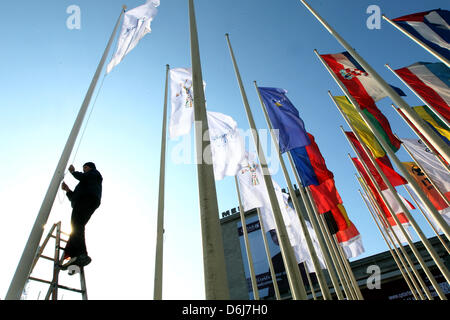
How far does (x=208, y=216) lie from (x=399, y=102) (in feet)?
17.2

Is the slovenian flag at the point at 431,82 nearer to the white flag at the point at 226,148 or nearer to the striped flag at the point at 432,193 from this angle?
the white flag at the point at 226,148

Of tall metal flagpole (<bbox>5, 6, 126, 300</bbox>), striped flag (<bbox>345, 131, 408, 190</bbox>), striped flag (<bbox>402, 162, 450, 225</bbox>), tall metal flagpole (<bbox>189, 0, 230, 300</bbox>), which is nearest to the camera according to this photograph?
tall metal flagpole (<bbox>189, 0, 230, 300</bbox>)

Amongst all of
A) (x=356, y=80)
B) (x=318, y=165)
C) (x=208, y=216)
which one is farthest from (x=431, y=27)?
(x=208, y=216)

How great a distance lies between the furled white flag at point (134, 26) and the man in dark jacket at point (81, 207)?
424cm

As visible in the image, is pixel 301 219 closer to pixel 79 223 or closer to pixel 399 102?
pixel 399 102

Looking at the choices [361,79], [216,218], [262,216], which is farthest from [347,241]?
[216,218]

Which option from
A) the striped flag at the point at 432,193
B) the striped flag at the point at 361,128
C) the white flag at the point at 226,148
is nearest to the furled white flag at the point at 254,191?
the white flag at the point at 226,148

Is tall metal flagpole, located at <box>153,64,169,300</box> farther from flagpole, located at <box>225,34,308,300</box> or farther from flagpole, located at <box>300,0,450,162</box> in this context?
flagpole, located at <box>300,0,450,162</box>

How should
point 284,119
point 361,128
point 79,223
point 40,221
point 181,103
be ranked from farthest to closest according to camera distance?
point 361,128 → point 284,119 → point 181,103 → point 79,223 → point 40,221

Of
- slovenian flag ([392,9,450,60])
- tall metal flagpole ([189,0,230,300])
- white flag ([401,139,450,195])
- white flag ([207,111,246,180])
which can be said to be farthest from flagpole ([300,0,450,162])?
white flag ([401,139,450,195])

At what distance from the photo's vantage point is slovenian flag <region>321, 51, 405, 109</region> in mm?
8375

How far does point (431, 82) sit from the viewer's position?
8.07 meters

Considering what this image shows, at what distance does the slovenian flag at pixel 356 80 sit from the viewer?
8.38 meters

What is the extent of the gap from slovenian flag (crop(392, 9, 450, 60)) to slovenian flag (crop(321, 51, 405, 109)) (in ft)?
5.00
